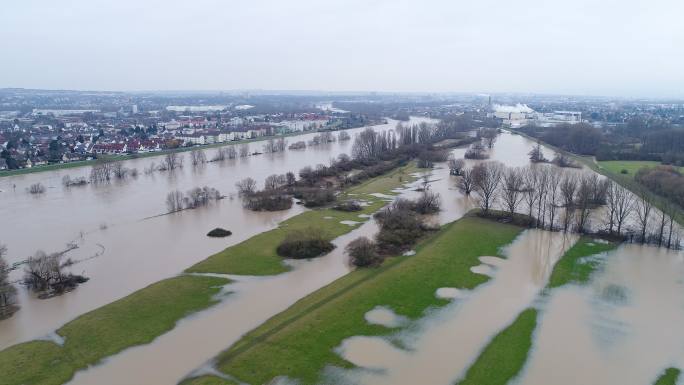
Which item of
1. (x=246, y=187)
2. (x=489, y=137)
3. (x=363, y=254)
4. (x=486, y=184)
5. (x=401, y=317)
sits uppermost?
(x=489, y=137)

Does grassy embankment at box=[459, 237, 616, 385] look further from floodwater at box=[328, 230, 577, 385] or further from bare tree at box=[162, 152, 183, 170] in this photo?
bare tree at box=[162, 152, 183, 170]

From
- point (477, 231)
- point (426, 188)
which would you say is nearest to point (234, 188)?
point (426, 188)

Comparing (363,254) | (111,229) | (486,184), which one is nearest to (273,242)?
(363,254)

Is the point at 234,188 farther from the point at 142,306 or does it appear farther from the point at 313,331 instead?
the point at 313,331

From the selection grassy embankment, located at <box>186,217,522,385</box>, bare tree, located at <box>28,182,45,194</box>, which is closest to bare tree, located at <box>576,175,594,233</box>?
grassy embankment, located at <box>186,217,522,385</box>

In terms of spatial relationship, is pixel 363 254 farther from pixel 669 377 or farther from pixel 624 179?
pixel 624 179

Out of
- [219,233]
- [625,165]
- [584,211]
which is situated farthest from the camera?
[625,165]
